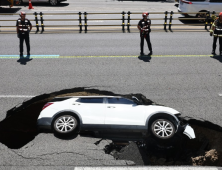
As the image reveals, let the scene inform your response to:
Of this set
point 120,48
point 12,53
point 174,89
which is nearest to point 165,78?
point 174,89

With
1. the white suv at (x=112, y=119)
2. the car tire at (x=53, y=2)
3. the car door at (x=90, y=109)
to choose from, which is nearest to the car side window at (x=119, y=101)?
the white suv at (x=112, y=119)

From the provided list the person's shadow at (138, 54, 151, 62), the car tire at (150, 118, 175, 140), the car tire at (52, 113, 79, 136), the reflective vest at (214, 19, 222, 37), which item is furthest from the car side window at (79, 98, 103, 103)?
the reflective vest at (214, 19, 222, 37)

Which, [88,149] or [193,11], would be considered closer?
[88,149]

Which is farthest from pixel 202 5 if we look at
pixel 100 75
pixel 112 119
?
pixel 112 119

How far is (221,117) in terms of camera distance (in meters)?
7.25

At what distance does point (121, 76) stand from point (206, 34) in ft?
27.8

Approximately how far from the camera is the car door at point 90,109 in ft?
20.7

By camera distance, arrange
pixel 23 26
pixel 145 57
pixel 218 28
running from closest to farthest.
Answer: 1. pixel 23 26
2. pixel 218 28
3. pixel 145 57

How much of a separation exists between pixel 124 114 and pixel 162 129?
0.92 metres

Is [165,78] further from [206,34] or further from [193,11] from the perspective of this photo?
[193,11]

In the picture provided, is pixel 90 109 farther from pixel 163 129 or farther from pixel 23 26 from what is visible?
pixel 23 26

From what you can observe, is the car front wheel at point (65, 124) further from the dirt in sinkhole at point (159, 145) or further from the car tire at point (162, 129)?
the car tire at point (162, 129)

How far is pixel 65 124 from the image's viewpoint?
6266mm

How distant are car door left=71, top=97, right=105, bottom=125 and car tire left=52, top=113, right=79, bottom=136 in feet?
0.70
